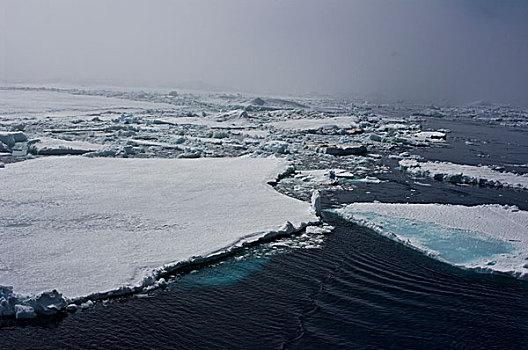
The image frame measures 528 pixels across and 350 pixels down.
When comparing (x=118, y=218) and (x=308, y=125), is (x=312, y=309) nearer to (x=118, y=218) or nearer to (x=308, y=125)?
(x=118, y=218)

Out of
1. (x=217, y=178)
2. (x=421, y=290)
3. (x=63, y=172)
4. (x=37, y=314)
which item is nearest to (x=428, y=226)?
(x=421, y=290)

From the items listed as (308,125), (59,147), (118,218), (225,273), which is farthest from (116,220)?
(308,125)

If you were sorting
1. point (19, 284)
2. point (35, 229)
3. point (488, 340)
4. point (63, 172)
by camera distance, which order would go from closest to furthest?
point (488, 340), point (19, 284), point (35, 229), point (63, 172)

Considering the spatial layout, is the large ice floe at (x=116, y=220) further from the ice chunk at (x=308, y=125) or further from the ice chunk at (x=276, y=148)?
the ice chunk at (x=308, y=125)

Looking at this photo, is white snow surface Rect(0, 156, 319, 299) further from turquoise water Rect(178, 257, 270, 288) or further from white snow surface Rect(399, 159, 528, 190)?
white snow surface Rect(399, 159, 528, 190)

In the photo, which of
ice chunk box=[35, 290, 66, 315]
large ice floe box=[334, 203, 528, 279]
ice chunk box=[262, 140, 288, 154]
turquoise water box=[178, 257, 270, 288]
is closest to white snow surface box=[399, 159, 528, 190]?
large ice floe box=[334, 203, 528, 279]

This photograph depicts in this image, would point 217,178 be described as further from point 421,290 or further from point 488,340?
point 488,340

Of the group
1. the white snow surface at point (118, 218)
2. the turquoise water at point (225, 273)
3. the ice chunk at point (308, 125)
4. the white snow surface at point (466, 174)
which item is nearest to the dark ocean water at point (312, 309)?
the turquoise water at point (225, 273)
